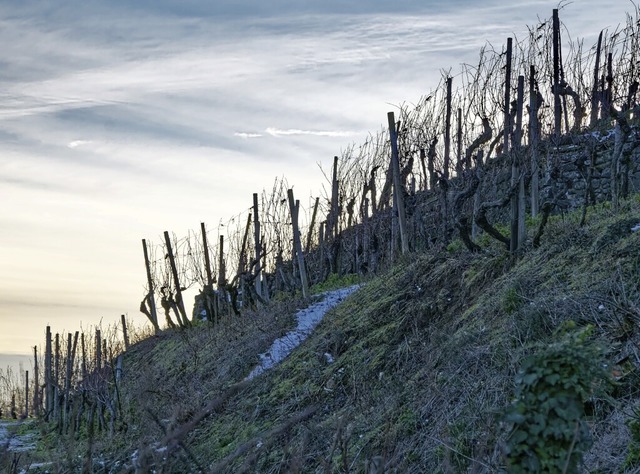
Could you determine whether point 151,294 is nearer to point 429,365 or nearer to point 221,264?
point 221,264

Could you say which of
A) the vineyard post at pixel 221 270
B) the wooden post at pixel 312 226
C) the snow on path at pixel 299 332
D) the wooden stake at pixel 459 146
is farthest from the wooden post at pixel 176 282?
the wooden stake at pixel 459 146

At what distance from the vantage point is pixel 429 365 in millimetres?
8750

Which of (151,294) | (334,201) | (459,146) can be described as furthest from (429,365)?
(151,294)

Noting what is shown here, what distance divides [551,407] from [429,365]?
16.8ft

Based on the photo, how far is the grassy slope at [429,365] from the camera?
256 inches

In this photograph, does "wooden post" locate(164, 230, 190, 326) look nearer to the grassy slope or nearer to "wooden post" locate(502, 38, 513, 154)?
the grassy slope

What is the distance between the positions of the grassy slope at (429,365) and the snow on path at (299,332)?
29cm

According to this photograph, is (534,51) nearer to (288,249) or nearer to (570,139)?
(570,139)

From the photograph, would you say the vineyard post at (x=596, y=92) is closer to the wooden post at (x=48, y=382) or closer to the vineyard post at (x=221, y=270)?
the vineyard post at (x=221, y=270)

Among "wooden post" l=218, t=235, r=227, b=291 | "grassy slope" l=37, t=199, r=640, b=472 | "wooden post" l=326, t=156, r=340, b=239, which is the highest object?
"wooden post" l=326, t=156, r=340, b=239

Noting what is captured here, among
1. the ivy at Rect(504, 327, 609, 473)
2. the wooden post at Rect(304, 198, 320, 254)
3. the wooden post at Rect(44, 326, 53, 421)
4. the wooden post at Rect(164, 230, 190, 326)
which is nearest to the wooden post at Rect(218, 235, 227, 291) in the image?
the wooden post at Rect(164, 230, 190, 326)

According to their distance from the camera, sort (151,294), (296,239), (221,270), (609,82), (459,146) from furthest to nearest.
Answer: (151,294) < (221,270) < (609,82) < (296,239) < (459,146)

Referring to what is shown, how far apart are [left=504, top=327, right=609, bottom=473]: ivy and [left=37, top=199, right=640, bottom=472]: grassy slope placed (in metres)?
0.58

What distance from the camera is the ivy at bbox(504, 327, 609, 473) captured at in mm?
3646
